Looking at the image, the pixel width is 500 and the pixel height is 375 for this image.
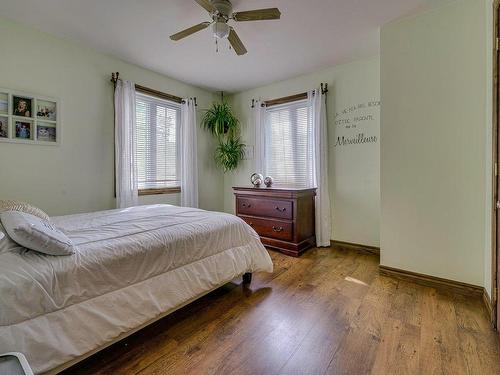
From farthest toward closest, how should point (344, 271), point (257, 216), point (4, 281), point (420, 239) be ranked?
1. point (257, 216)
2. point (344, 271)
3. point (420, 239)
4. point (4, 281)

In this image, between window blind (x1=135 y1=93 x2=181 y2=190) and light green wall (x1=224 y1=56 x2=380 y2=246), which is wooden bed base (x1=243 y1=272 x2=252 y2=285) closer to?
light green wall (x1=224 y1=56 x2=380 y2=246)

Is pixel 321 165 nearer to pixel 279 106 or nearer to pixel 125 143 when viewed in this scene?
pixel 279 106

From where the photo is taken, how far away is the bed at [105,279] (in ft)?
3.52

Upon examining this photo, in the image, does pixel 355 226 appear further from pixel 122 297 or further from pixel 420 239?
pixel 122 297

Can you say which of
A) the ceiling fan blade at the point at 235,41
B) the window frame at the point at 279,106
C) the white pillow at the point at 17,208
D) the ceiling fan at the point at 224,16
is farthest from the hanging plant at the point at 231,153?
the white pillow at the point at 17,208

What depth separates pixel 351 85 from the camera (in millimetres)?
3324

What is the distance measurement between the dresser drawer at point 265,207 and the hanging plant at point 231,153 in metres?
0.77

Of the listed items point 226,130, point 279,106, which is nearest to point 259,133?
point 279,106

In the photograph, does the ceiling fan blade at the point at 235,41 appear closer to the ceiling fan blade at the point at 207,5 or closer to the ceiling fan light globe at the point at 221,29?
the ceiling fan light globe at the point at 221,29

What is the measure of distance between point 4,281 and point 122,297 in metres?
0.52

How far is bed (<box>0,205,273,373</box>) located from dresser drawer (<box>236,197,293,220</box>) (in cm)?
122

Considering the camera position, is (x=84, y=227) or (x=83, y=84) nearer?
(x=84, y=227)

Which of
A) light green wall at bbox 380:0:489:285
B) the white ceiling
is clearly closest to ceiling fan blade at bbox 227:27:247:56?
the white ceiling

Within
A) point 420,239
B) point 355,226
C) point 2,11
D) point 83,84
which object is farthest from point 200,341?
point 2,11
